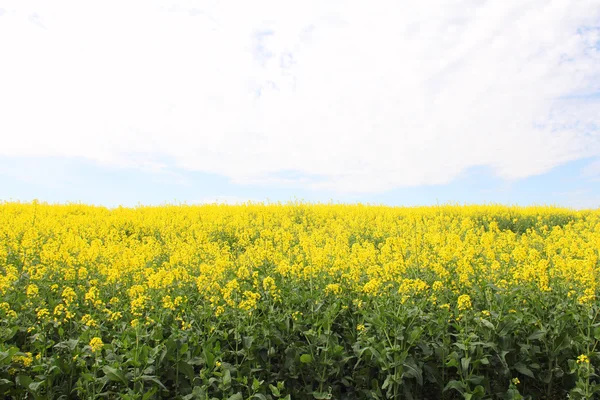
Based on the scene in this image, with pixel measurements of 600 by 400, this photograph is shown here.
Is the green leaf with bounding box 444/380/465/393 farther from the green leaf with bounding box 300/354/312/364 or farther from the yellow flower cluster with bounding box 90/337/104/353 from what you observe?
the yellow flower cluster with bounding box 90/337/104/353

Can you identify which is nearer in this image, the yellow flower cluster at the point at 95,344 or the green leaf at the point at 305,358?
the yellow flower cluster at the point at 95,344

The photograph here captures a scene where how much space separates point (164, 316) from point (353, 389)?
2.09 metres

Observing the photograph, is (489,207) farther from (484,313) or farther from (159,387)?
(159,387)

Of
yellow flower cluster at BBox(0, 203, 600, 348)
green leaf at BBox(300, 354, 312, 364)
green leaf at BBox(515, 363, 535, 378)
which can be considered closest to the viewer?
green leaf at BBox(300, 354, 312, 364)

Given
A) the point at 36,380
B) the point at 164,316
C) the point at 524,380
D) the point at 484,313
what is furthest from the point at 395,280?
the point at 36,380

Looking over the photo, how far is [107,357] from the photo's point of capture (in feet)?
13.2

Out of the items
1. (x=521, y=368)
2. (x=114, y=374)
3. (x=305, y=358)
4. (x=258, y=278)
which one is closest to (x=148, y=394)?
(x=114, y=374)

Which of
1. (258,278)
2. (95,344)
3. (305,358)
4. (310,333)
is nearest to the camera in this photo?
(95,344)

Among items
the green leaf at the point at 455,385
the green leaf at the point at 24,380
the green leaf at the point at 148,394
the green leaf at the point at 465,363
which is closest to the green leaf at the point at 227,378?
the green leaf at the point at 148,394

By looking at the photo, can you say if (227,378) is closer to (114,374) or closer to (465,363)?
(114,374)

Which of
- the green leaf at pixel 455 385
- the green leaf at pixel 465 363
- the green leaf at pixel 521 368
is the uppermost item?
the green leaf at pixel 465 363

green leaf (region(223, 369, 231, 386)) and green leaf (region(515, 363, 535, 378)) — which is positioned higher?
green leaf (region(223, 369, 231, 386))

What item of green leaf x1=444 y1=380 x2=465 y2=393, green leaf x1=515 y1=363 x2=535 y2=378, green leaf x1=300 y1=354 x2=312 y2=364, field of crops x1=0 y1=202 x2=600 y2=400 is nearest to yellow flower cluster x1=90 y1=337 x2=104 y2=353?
field of crops x1=0 y1=202 x2=600 y2=400

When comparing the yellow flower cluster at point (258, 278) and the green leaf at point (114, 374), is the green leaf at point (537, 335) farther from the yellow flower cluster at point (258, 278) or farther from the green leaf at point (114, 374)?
the green leaf at point (114, 374)
